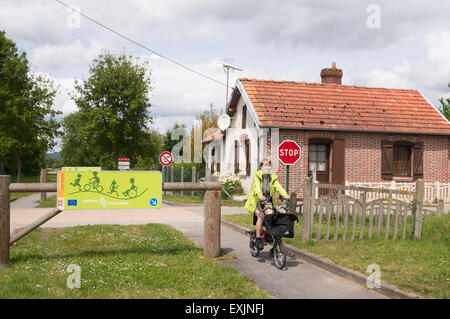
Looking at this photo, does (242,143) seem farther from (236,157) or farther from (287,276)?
(287,276)

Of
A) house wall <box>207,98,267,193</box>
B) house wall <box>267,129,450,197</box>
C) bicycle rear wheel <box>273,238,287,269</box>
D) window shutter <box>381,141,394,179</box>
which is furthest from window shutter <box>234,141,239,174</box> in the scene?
bicycle rear wheel <box>273,238,287,269</box>

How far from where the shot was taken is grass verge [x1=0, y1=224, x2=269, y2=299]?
211 inches

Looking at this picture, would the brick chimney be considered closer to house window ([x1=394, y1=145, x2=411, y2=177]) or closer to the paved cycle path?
house window ([x1=394, y1=145, x2=411, y2=177])

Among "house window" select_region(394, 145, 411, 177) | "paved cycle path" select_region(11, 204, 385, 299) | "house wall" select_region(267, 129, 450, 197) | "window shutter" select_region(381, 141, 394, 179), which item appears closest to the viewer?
"paved cycle path" select_region(11, 204, 385, 299)

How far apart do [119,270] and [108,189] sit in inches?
61.6

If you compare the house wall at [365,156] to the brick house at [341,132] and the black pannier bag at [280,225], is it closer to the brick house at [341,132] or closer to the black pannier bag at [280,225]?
the brick house at [341,132]

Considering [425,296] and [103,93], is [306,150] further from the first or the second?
[103,93]

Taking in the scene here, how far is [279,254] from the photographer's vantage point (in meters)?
7.04

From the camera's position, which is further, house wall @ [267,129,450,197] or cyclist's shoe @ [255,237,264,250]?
house wall @ [267,129,450,197]

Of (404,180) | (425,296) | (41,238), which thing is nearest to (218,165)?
(404,180)

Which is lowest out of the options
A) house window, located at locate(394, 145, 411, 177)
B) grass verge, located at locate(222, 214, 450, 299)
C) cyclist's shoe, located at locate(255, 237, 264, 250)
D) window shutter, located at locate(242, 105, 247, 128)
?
grass verge, located at locate(222, 214, 450, 299)

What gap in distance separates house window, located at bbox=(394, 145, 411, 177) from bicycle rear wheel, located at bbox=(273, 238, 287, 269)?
16.8 meters

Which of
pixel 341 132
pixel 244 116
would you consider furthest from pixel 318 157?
pixel 244 116

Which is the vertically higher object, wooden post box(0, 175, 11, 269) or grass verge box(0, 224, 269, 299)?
wooden post box(0, 175, 11, 269)
